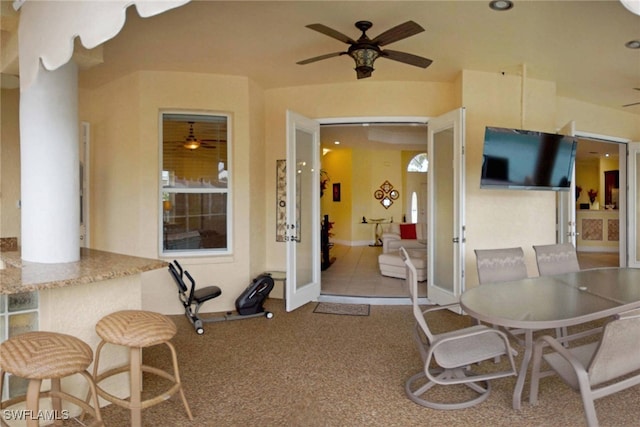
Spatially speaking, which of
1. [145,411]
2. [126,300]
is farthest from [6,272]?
[145,411]

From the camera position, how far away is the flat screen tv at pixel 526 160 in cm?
392

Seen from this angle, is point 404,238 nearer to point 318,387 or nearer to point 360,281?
point 360,281

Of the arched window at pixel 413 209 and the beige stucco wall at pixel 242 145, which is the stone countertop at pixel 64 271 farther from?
the arched window at pixel 413 209

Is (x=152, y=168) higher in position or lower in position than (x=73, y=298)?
higher

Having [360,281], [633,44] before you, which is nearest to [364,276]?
[360,281]

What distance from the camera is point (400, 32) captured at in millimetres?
2830

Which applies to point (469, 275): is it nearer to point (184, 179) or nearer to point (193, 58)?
point (184, 179)

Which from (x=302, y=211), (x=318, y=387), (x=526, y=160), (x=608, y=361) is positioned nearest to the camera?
(x=608, y=361)

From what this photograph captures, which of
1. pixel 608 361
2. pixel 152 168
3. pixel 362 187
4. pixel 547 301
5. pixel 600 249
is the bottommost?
pixel 600 249

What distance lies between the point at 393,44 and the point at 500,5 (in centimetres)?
102

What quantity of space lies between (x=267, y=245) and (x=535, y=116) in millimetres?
3628

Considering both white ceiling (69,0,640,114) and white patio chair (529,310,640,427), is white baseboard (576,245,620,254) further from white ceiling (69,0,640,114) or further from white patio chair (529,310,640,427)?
white patio chair (529,310,640,427)

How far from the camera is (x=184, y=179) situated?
4668mm

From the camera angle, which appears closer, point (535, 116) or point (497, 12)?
point (497, 12)
